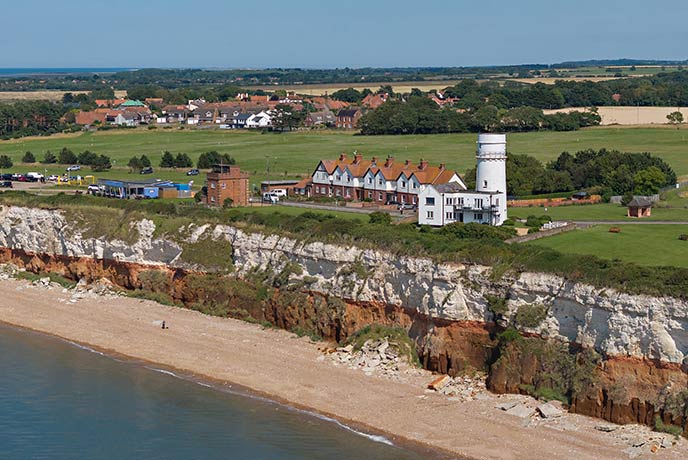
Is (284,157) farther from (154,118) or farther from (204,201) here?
(154,118)

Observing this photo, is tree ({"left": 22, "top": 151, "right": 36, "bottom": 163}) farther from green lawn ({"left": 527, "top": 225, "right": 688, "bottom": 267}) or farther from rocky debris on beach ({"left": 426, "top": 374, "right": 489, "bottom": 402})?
rocky debris on beach ({"left": 426, "top": 374, "right": 489, "bottom": 402})

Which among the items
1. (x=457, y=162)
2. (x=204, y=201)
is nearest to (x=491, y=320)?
(x=204, y=201)

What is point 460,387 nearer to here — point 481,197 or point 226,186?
point 481,197

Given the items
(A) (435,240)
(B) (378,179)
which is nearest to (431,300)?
(A) (435,240)

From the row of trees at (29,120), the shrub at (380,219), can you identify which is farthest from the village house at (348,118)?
the shrub at (380,219)

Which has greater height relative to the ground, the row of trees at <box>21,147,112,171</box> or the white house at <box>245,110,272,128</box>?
the white house at <box>245,110,272,128</box>

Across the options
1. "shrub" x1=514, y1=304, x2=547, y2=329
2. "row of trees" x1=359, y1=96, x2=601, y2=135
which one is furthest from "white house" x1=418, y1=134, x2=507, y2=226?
"row of trees" x1=359, y1=96, x2=601, y2=135

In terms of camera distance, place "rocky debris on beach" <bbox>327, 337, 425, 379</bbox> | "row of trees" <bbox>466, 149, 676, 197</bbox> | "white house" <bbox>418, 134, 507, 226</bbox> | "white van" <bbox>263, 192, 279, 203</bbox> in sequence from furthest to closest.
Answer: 1. "row of trees" <bbox>466, 149, 676, 197</bbox>
2. "white van" <bbox>263, 192, 279, 203</bbox>
3. "white house" <bbox>418, 134, 507, 226</bbox>
4. "rocky debris on beach" <bbox>327, 337, 425, 379</bbox>

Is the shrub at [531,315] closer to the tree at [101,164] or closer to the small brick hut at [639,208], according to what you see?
the small brick hut at [639,208]

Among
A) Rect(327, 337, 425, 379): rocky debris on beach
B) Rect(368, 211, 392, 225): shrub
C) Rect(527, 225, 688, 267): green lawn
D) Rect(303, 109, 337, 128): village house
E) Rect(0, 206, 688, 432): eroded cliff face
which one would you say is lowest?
Rect(327, 337, 425, 379): rocky debris on beach
